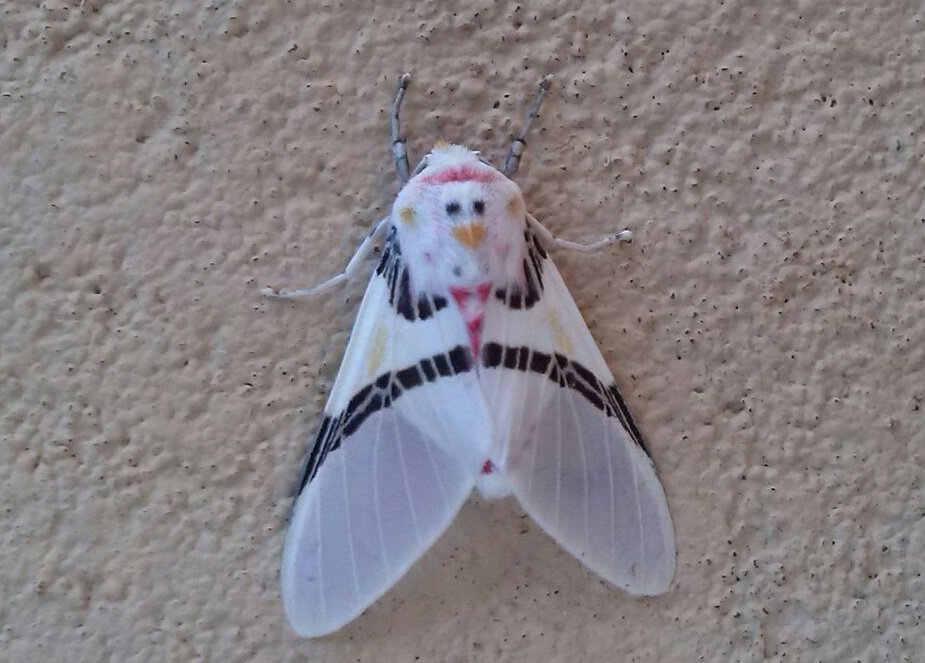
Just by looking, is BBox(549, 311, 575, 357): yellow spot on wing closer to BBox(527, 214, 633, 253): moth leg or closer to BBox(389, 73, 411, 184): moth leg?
BBox(527, 214, 633, 253): moth leg

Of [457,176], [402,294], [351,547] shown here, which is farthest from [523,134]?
[351,547]

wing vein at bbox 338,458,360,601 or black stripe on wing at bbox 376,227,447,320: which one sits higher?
black stripe on wing at bbox 376,227,447,320

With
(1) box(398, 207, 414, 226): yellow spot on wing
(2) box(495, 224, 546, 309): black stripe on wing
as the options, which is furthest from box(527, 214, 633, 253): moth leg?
(1) box(398, 207, 414, 226): yellow spot on wing

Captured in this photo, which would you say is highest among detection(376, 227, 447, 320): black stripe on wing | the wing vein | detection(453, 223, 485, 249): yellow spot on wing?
detection(453, 223, 485, 249): yellow spot on wing

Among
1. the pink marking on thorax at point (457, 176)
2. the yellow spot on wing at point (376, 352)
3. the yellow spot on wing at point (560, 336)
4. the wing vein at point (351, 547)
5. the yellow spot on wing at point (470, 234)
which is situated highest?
the pink marking on thorax at point (457, 176)

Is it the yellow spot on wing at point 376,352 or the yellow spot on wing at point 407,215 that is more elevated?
the yellow spot on wing at point 407,215

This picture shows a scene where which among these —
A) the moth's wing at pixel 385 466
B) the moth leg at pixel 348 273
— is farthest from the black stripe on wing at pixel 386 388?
the moth leg at pixel 348 273

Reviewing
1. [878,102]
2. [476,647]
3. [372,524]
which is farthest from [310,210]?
[878,102]

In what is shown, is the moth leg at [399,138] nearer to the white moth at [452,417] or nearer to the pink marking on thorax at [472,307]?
the white moth at [452,417]
